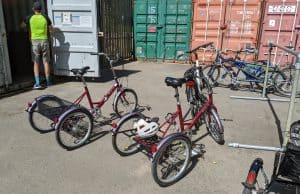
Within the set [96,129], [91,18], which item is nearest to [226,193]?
[96,129]

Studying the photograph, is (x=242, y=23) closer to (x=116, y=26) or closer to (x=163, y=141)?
(x=116, y=26)

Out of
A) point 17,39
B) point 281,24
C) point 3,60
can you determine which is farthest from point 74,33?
point 281,24

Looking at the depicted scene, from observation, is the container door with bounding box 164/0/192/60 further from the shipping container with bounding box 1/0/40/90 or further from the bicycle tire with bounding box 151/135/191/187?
the bicycle tire with bounding box 151/135/191/187

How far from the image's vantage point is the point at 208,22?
9.70 metres

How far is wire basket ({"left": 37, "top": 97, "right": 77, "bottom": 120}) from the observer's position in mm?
4153

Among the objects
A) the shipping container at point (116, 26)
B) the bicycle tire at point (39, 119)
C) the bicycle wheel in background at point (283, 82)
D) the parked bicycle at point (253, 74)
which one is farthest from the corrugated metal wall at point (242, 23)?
the bicycle tire at point (39, 119)

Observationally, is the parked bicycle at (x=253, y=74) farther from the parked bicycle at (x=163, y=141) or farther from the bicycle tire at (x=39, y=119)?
the bicycle tire at (x=39, y=119)

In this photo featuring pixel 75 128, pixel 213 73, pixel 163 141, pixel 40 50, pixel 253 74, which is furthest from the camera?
pixel 213 73

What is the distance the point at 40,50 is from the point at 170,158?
492 centimetres

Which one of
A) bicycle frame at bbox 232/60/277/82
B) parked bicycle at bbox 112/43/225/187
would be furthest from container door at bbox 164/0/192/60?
parked bicycle at bbox 112/43/225/187

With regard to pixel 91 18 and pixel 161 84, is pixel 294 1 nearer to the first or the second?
pixel 161 84

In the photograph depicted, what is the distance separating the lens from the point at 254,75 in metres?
7.15

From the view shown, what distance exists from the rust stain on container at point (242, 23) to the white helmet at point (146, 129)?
262 inches

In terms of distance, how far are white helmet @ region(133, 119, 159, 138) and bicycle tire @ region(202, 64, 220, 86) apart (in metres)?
4.25
